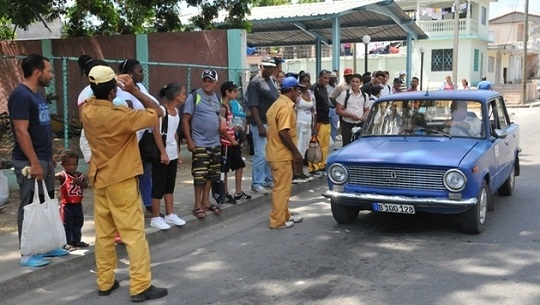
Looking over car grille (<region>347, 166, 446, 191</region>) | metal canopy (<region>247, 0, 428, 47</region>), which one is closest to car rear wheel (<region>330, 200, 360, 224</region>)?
car grille (<region>347, 166, 446, 191</region>)

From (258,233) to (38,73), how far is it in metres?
3.09

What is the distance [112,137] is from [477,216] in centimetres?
393

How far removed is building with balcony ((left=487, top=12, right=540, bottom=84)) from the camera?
146 feet

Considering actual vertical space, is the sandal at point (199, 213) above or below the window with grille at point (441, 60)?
below

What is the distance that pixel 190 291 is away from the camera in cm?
489

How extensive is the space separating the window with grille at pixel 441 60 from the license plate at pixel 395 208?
3328 cm

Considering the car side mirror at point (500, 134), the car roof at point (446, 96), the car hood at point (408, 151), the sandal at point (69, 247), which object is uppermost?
the car roof at point (446, 96)

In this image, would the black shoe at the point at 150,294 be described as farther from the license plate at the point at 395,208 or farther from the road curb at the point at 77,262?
the license plate at the point at 395,208

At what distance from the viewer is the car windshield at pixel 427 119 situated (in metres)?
6.93

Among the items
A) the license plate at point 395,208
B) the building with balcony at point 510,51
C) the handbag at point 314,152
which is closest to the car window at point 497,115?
the license plate at point 395,208

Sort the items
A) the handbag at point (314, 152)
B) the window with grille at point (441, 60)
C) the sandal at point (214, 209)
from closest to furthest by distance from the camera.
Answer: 1. the sandal at point (214, 209)
2. the handbag at point (314, 152)
3. the window with grille at point (441, 60)

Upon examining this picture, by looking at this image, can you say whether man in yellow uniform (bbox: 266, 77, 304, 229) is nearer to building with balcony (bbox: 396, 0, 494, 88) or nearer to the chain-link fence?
the chain-link fence

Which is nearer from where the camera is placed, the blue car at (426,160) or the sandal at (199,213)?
the blue car at (426,160)

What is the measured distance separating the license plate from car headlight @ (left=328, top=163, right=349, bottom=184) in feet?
1.52
